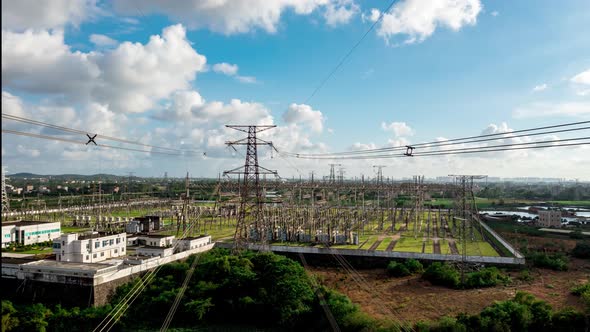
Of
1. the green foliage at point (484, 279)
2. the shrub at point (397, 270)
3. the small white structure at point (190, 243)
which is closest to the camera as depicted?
the green foliage at point (484, 279)

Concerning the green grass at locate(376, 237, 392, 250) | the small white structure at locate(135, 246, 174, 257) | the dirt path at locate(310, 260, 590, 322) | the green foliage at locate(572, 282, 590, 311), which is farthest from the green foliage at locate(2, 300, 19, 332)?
the green foliage at locate(572, 282, 590, 311)

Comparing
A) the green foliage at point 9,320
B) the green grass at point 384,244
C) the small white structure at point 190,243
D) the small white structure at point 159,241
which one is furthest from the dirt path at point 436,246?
the green foliage at point 9,320

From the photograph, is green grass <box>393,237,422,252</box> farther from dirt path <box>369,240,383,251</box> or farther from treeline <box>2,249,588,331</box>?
treeline <box>2,249,588,331</box>

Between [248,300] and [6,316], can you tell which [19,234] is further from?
[248,300]

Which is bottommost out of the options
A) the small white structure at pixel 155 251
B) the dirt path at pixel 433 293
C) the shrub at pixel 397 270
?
the dirt path at pixel 433 293

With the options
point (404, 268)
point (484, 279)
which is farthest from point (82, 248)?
point (484, 279)

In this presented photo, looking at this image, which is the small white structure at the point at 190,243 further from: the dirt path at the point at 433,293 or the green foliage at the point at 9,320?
the green foliage at the point at 9,320
